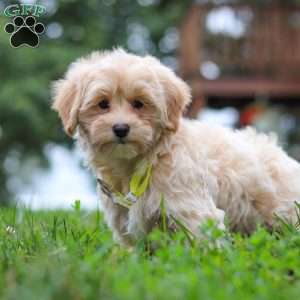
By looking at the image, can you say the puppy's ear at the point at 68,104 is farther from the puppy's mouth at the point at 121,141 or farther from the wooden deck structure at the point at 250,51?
the wooden deck structure at the point at 250,51

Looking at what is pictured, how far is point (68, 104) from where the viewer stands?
468cm

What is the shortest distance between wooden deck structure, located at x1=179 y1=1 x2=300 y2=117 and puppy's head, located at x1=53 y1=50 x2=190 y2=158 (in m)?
9.54

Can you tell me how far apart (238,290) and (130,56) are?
6.82ft

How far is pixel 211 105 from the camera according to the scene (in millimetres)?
16172

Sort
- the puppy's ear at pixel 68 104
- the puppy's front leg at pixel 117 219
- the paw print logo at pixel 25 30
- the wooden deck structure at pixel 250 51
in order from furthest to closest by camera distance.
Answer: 1. the wooden deck structure at pixel 250 51
2. the paw print logo at pixel 25 30
3. the puppy's front leg at pixel 117 219
4. the puppy's ear at pixel 68 104

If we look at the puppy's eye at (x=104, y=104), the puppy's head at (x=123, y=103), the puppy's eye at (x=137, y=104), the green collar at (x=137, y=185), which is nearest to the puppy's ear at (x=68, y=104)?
the puppy's head at (x=123, y=103)

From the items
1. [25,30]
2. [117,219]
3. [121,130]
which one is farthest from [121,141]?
[25,30]

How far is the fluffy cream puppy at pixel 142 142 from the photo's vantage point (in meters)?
4.40

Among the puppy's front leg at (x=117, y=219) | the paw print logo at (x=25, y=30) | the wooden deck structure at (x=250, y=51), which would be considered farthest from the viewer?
the wooden deck structure at (x=250, y=51)

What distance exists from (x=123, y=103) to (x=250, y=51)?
10353 millimetres

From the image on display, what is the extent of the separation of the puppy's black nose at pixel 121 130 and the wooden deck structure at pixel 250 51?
9866mm

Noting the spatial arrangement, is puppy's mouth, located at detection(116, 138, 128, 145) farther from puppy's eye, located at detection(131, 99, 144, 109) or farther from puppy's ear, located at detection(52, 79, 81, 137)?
puppy's ear, located at detection(52, 79, 81, 137)

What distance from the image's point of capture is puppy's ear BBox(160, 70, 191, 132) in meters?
4.54

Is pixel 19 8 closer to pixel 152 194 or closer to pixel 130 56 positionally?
pixel 130 56
